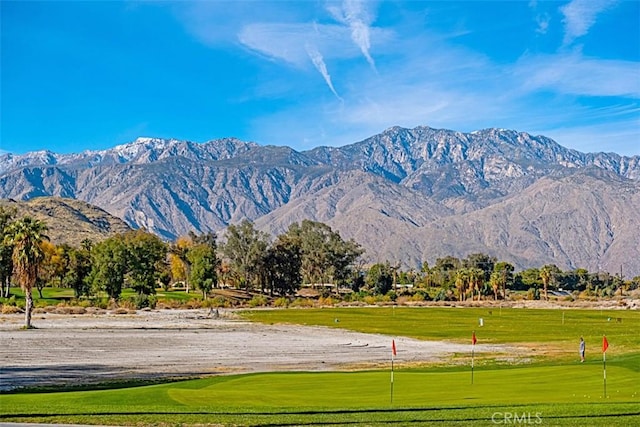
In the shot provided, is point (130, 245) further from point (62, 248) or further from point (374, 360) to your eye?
point (374, 360)

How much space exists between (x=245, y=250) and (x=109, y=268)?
4556cm

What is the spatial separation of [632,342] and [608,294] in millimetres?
147181

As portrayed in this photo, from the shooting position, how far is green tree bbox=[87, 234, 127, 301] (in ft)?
350

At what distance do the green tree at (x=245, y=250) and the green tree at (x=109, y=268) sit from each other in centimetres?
4083

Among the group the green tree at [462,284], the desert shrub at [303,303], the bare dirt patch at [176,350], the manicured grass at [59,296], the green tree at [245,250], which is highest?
the green tree at [245,250]

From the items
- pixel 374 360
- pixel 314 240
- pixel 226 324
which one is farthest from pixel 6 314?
pixel 314 240

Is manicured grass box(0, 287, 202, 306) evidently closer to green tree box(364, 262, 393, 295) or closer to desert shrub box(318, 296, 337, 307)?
desert shrub box(318, 296, 337, 307)

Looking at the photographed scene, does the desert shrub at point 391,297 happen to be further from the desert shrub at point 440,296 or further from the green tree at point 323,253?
the green tree at point 323,253

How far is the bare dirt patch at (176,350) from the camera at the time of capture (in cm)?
3534

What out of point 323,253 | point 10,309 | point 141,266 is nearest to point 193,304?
point 141,266

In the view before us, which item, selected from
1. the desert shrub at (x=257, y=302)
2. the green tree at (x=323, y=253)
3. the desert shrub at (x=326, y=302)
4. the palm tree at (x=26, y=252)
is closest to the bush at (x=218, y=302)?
the desert shrub at (x=257, y=302)

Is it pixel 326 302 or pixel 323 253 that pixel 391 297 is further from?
pixel 323 253

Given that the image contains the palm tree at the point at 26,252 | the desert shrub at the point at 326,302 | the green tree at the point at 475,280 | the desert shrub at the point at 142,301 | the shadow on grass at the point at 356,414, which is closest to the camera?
the shadow on grass at the point at 356,414

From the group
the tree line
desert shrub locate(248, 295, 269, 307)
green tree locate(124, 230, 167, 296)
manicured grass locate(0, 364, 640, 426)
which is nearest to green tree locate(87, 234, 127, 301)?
the tree line
